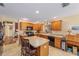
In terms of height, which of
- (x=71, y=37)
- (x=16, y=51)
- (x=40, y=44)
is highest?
(x=71, y=37)

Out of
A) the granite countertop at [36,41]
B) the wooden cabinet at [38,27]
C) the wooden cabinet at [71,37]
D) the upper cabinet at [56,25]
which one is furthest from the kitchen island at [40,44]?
the wooden cabinet at [71,37]

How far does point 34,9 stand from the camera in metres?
1.78

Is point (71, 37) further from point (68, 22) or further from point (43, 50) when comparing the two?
point (43, 50)

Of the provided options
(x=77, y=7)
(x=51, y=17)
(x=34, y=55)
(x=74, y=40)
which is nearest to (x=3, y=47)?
(x=34, y=55)

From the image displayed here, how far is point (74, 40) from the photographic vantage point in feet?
5.70

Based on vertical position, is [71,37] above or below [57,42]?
above

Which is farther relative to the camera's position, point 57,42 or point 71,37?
point 57,42

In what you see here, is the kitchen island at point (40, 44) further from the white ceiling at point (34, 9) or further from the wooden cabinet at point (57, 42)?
the white ceiling at point (34, 9)

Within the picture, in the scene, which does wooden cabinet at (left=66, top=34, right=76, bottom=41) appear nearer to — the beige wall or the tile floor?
the beige wall

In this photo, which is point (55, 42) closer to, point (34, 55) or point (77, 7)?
point (34, 55)

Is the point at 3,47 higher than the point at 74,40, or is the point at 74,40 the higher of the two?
the point at 74,40

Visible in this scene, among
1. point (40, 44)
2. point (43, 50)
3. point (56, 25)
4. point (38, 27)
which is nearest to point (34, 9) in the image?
point (38, 27)

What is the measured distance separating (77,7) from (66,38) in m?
0.60

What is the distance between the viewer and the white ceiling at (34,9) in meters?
1.74
